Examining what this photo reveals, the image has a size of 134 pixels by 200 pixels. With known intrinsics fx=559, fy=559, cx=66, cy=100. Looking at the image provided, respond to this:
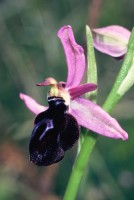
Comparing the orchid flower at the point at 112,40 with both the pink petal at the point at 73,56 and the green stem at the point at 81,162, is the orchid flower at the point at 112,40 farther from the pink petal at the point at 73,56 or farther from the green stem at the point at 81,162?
the green stem at the point at 81,162

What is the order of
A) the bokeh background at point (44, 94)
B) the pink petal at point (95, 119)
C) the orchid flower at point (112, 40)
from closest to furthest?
the pink petal at point (95, 119)
the orchid flower at point (112, 40)
the bokeh background at point (44, 94)

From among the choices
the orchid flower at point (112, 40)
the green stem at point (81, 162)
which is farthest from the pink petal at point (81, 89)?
the orchid flower at point (112, 40)

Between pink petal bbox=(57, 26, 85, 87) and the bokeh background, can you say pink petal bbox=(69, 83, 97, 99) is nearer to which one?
pink petal bbox=(57, 26, 85, 87)

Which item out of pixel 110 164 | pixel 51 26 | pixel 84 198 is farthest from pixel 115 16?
pixel 84 198

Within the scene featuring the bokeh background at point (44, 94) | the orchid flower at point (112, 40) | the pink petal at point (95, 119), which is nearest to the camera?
the pink petal at point (95, 119)

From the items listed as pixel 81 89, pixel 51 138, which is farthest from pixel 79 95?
pixel 51 138

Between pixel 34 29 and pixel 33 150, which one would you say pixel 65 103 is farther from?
pixel 34 29

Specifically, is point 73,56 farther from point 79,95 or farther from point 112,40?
point 112,40
